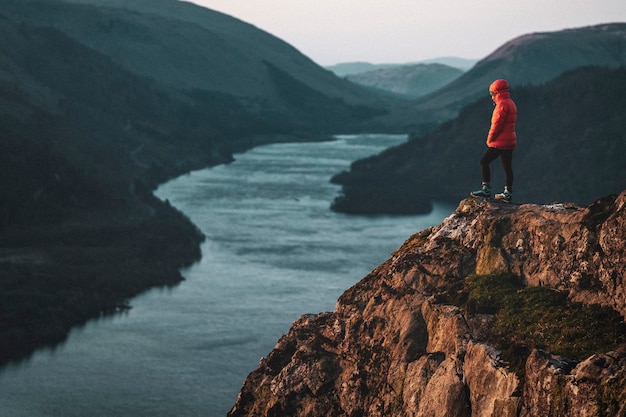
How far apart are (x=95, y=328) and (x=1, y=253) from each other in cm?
2148

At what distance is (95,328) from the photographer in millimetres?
61844

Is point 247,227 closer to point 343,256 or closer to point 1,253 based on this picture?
point 343,256

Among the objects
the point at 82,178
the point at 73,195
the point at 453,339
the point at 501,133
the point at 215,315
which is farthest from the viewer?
the point at 82,178

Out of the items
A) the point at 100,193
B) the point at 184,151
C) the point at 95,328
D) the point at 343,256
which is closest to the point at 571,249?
the point at 95,328

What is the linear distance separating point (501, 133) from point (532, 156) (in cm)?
12916

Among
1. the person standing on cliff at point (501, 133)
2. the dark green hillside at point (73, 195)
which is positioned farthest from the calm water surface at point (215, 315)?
the person standing on cliff at point (501, 133)

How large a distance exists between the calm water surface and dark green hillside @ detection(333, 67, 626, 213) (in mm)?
14845

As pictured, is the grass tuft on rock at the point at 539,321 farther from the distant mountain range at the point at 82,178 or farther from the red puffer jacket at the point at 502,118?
the distant mountain range at the point at 82,178

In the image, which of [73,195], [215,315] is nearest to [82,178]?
[73,195]

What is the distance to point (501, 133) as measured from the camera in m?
19.3

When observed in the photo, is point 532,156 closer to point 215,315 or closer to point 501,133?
point 215,315

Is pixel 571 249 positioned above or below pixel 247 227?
above

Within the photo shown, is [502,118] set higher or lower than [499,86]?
lower

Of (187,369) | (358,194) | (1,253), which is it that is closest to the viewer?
(187,369)
